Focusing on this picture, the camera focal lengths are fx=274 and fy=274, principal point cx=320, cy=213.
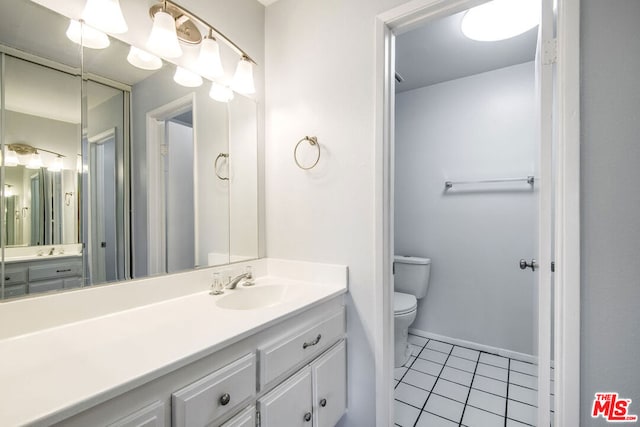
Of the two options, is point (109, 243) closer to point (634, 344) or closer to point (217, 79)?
point (217, 79)

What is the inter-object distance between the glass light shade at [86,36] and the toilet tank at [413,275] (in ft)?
7.72

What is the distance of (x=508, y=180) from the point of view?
7.09 feet

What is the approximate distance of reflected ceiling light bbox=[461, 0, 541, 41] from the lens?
1.60 metres

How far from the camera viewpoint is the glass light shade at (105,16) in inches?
37.8

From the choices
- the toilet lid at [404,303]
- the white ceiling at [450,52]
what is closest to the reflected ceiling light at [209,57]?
the white ceiling at [450,52]

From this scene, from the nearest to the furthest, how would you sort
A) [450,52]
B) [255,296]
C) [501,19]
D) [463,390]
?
1. [255,296]
2. [501,19]
3. [463,390]
4. [450,52]

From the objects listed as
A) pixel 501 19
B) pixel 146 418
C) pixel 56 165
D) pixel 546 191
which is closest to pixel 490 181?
pixel 501 19

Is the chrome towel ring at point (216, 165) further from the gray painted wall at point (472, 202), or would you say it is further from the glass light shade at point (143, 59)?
the gray painted wall at point (472, 202)

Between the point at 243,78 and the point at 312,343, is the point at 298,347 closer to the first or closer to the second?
Answer: the point at 312,343

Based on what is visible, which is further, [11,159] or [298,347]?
[298,347]

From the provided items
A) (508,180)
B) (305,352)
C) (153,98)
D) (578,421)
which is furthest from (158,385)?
(508,180)

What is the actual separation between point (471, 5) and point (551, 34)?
33 cm

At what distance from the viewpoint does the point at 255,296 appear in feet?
4.54

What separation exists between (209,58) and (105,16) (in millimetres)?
412
